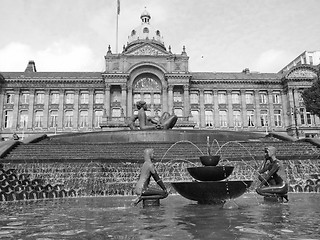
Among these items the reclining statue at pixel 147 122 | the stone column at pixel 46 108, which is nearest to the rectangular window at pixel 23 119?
the stone column at pixel 46 108

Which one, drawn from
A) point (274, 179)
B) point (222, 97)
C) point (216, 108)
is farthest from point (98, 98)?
point (274, 179)

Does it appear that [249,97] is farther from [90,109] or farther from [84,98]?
[84,98]

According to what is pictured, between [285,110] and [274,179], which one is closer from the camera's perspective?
[274,179]

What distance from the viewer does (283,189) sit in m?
7.62

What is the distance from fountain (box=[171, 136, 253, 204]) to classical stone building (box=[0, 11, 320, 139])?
160 feet

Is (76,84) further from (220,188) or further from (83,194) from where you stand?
(220,188)

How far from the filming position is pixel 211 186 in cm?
690

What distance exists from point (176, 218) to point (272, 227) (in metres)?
1.69

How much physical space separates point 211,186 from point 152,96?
5226 cm

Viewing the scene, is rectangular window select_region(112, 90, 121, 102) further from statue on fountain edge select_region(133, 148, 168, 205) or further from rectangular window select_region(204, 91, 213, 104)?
statue on fountain edge select_region(133, 148, 168, 205)

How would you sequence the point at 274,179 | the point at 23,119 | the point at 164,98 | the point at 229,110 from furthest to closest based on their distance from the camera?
the point at 229,110 → the point at 23,119 → the point at 164,98 → the point at 274,179

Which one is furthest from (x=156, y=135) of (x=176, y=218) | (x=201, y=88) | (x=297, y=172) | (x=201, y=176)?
(x=201, y=88)

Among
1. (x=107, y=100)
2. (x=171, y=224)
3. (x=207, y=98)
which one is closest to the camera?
(x=171, y=224)

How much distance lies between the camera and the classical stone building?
187ft
